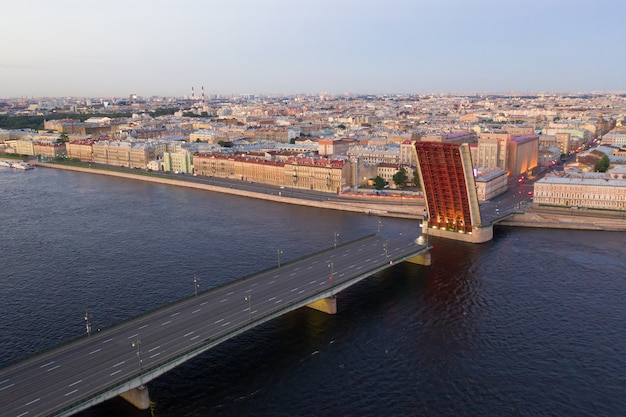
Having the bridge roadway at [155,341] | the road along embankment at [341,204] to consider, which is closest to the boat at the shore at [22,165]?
the road along embankment at [341,204]

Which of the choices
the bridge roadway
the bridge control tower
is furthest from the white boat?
the bridge roadway

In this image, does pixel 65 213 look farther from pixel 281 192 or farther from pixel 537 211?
pixel 537 211

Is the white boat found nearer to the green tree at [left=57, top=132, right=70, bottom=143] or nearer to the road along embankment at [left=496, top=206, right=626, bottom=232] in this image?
the green tree at [left=57, top=132, right=70, bottom=143]

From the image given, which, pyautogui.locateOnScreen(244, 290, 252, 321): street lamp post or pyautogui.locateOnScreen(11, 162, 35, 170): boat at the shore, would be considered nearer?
pyautogui.locateOnScreen(244, 290, 252, 321): street lamp post

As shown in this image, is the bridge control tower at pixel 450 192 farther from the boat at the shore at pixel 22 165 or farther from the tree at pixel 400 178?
the boat at the shore at pixel 22 165

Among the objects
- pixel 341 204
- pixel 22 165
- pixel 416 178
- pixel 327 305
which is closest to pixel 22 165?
pixel 22 165

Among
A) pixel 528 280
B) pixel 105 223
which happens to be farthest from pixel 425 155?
pixel 105 223
